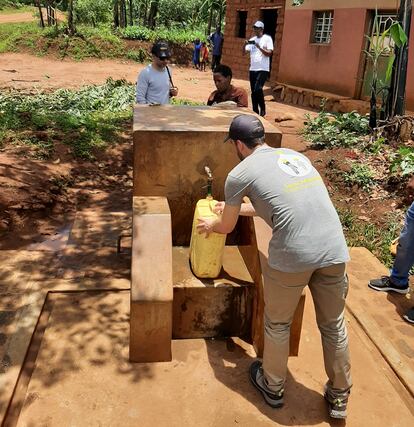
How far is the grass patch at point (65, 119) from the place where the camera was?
24.8ft

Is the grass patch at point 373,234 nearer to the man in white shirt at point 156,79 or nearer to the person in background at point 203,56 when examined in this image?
the man in white shirt at point 156,79

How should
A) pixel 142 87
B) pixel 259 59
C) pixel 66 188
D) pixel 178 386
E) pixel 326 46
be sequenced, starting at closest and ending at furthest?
pixel 178 386 < pixel 142 87 < pixel 66 188 < pixel 259 59 < pixel 326 46

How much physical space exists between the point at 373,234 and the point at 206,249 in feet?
9.75

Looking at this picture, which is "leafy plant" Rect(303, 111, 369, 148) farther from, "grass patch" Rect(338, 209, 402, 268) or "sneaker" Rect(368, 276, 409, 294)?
"sneaker" Rect(368, 276, 409, 294)

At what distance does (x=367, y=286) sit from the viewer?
451 centimetres

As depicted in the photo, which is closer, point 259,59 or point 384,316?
point 384,316

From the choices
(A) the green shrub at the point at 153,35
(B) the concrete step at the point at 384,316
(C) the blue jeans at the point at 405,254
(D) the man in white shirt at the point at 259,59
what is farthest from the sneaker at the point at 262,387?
(A) the green shrub at the point at 153,35

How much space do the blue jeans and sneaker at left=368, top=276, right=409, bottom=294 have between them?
35mm

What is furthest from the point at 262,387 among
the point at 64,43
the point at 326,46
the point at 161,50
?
the point at 64,43

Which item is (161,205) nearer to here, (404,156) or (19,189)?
(19,189)

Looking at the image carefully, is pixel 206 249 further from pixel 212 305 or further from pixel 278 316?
pixel 278 316

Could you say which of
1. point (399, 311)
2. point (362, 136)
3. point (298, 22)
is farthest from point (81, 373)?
point (298, 22)

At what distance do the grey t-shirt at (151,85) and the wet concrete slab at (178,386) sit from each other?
3106 mm

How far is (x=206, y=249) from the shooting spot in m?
3.51
